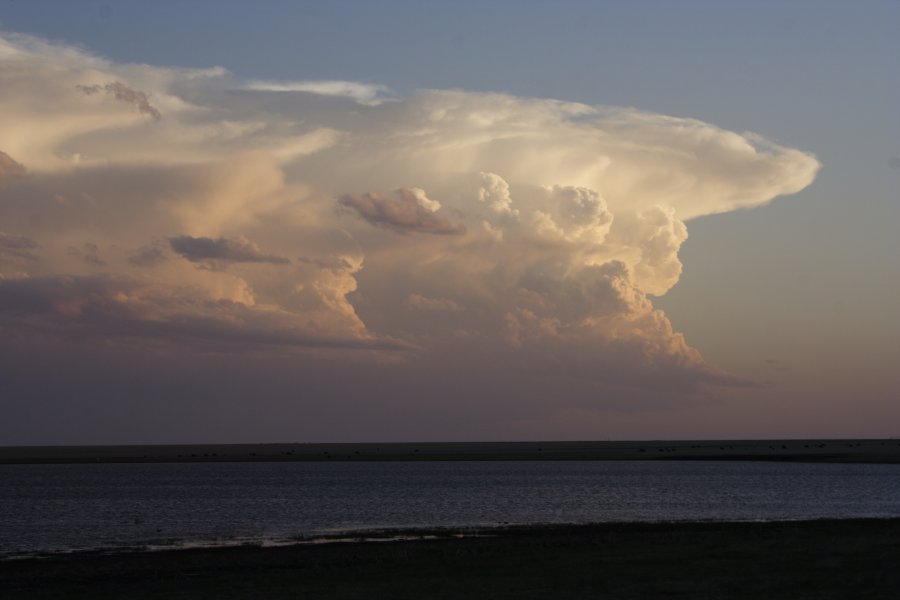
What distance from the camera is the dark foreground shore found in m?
31.0

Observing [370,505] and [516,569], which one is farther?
[370,505]

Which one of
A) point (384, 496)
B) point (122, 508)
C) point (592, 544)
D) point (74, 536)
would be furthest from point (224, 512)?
point (592, 544)

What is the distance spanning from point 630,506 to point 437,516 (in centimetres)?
1784

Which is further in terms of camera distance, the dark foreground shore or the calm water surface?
the calm water surface

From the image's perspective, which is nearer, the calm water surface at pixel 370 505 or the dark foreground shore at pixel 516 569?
the dark foreground shore at pixel 516 569

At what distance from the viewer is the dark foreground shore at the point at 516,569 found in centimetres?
3103

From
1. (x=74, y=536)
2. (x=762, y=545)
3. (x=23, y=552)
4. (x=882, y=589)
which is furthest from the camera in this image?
(x=74, y=536)

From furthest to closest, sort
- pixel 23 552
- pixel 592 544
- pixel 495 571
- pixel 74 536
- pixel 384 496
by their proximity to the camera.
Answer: pixel 384 496 < pixel 74 536 < pixel 23 552 < pixel 592 544 < pixel 495 571

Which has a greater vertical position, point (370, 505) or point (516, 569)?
point (516, 569)

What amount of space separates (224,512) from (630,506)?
31.3m

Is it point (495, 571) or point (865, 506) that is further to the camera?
point (865, 506)

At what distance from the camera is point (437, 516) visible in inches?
2963

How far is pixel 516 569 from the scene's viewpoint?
3700cm

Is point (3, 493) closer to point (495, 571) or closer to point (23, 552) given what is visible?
point (23, 552)
